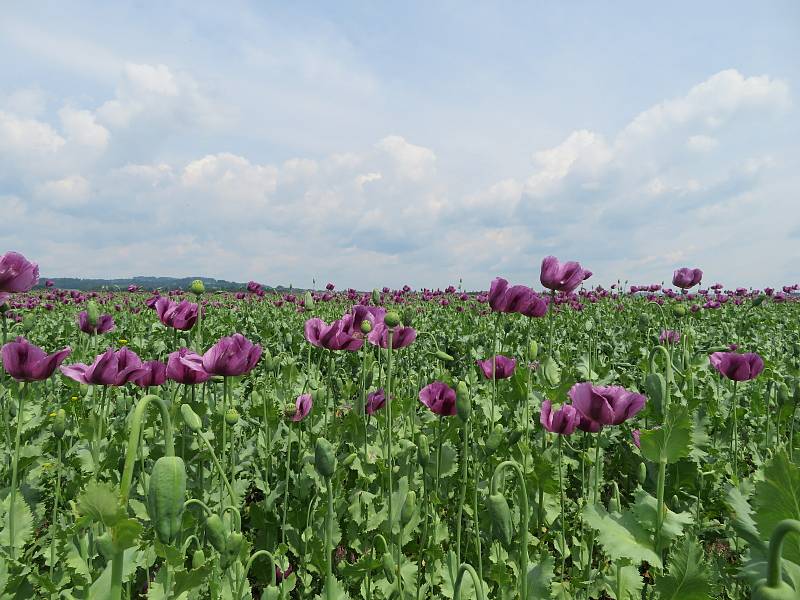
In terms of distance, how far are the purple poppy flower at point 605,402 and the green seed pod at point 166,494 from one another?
1.40m

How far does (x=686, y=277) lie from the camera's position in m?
5.67

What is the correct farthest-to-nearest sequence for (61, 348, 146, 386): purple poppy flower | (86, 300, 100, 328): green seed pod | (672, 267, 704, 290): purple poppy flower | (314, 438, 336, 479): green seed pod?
(672, 267, 704, 290): purple poppy flower → (86, 300, 100, 328): green seed pod → (61, 348, 146, 386): purple poppy flower → (314, 438, 336, 479): green seed pod

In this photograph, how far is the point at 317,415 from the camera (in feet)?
10.5

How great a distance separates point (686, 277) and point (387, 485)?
180 inches

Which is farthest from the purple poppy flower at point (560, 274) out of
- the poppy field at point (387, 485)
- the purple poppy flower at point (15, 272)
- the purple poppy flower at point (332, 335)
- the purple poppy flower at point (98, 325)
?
the purple poppy flower at point (98, 325)

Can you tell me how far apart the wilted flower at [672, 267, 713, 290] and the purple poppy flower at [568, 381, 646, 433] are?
4.28 m

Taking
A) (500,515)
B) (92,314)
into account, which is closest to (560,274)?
(500,515)

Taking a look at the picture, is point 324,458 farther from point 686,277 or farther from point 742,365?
point 686,277

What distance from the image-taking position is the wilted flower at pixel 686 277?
558 centimetres

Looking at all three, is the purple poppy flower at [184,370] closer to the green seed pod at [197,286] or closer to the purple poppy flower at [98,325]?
the green seed pod at [197,286]

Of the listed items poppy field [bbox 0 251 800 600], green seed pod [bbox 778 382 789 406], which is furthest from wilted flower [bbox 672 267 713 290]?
green seed pod [bbox 778 382 789 406]

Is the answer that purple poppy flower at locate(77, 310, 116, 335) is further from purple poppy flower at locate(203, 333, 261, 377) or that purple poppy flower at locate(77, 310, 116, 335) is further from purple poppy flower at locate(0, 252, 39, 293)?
purple poppy flower at locate(203, 333, 261, 377)

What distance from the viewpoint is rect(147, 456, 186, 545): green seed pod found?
1.05 m

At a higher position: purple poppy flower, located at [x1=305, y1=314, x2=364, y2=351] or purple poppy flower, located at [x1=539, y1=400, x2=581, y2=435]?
purple poppy flower, located at [x1=305, y1=314, x2=364, y2=351]
